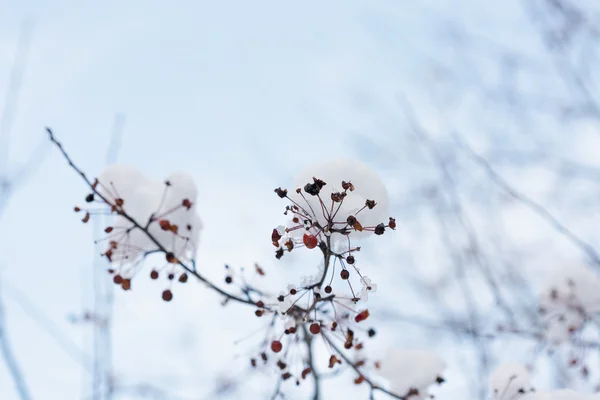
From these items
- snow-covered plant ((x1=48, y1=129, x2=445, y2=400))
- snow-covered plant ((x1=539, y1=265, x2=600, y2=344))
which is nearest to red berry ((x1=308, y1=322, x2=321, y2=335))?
snow-covered plant ((x1=48, y1=129, x2=445, y2=400))

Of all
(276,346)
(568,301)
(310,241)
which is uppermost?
(568,301)

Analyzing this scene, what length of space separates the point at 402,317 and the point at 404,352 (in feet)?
6.36

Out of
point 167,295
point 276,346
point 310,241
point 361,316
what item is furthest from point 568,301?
point 167,295

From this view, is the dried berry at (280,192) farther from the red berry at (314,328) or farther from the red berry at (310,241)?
the red berry at (314,328)

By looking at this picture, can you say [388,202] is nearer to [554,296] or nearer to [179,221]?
[179,221]

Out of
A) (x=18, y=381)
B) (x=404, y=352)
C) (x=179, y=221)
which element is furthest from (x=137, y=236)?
(x=404, y=352)

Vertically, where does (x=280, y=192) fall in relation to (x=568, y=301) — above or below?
below

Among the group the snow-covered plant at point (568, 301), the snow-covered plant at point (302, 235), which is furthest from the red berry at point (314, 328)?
the snow-covered plant at point (568, 301)

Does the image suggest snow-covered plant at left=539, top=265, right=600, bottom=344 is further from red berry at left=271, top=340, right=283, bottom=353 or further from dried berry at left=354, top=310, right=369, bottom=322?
red berry at left=271, top=340, right=283, bottom=353

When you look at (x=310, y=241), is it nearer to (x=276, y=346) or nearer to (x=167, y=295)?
(x=276, y=346)

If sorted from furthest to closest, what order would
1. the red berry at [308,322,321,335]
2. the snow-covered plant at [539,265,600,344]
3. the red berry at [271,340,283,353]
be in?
the snow-covered plant at [539,265,600,344] → the red berry at [271,340,283,353] → the red berry at [308,322,321,335]

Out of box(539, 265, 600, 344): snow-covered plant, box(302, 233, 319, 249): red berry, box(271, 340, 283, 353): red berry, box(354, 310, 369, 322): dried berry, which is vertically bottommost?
box(271, 340, 283, 353): red berry

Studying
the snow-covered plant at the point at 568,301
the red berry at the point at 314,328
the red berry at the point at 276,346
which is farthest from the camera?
the snow-covered plant at the point at 568,301

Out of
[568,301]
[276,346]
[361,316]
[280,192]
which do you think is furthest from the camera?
[568,301]
